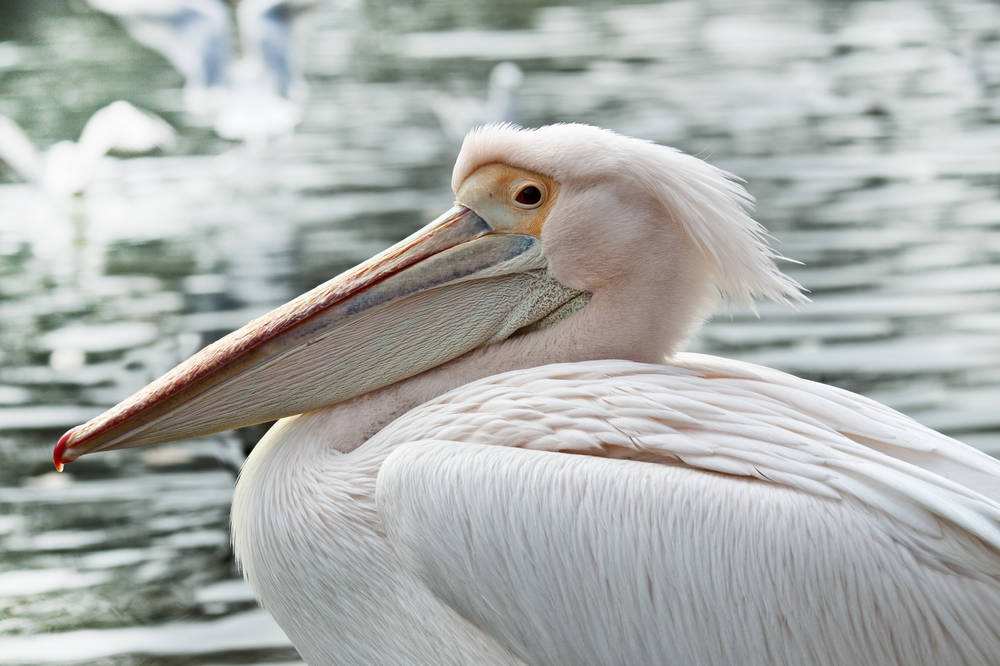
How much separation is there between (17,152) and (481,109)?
2.91 meters

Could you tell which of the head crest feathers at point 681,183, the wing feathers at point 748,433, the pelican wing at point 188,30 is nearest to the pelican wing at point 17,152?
the pelican wing at point 188,30

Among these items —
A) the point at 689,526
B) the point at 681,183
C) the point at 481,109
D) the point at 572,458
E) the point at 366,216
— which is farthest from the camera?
the point at 481,109

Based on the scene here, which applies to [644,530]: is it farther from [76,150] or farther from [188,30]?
[76,150]

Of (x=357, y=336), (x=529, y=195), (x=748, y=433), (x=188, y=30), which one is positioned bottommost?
(x=748, y=433)

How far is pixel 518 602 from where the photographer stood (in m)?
2.53

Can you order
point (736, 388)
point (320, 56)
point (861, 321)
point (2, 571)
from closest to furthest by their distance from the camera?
point (736, 388) < point (2, 571) < point (861, 321) < point (320, 56)

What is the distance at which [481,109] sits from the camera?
988 centimetres

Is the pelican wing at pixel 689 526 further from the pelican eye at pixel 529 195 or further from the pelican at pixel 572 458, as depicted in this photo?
the pelican eye at pixel 529 195

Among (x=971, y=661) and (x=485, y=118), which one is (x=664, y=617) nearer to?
(x=971, y=661)

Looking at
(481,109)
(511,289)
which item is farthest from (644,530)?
(481,109)

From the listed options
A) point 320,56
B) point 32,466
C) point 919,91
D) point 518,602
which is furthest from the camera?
point 320,56

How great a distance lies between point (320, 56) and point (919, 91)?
5.30 meters

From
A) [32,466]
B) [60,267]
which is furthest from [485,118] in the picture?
[32,466]

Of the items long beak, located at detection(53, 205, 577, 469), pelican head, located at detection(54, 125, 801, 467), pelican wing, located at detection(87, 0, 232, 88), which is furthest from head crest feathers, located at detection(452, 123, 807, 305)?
pelican wing, located at detection(87, 0, 232, 88)
